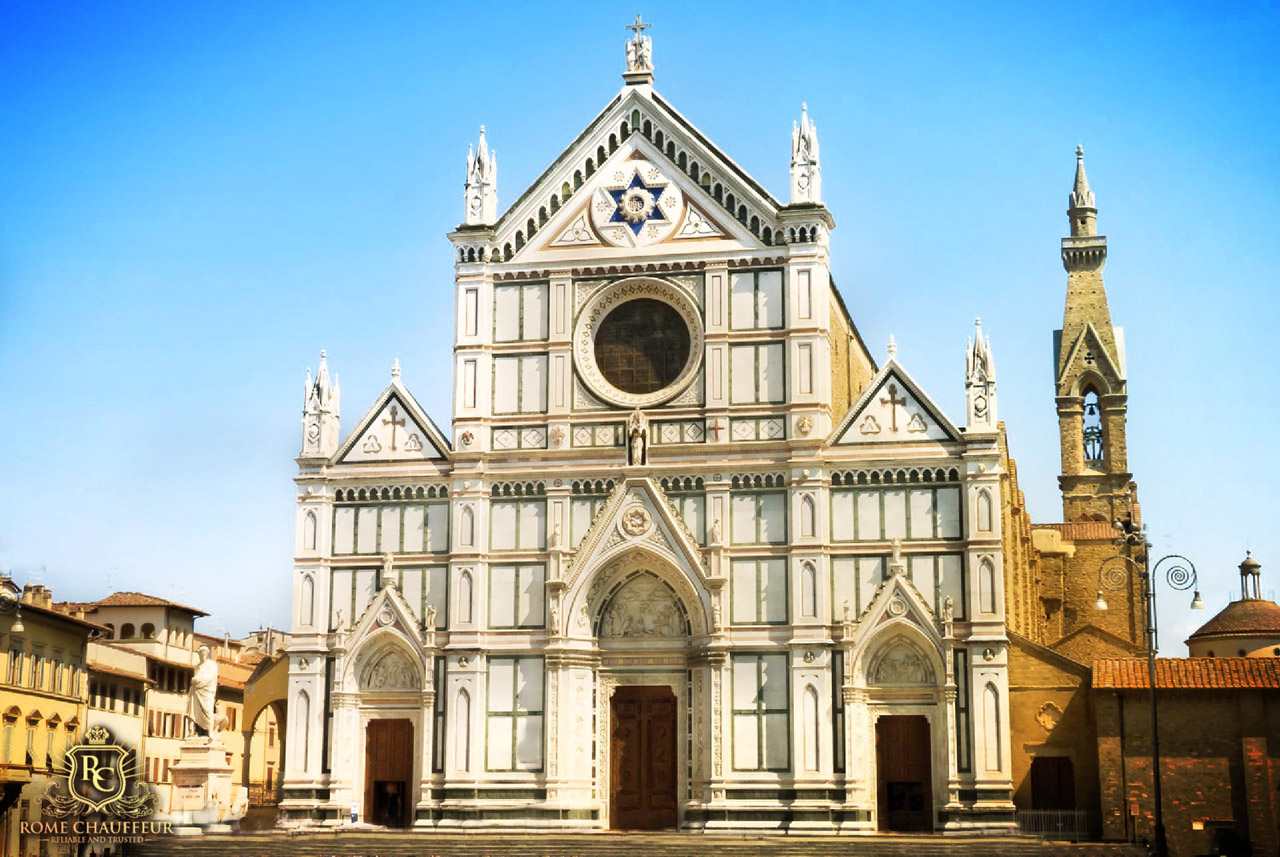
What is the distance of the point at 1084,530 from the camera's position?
6438 centimetres

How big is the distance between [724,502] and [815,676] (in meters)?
4.54

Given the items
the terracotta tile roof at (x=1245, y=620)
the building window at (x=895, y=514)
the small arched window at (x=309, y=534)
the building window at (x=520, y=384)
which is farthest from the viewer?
the terracotta tile roof at (x=1245, y=620)

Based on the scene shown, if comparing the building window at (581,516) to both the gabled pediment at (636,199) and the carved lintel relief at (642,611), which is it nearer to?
the carved lintel relief at (642,611)

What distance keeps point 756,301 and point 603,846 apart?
1343 centimetres

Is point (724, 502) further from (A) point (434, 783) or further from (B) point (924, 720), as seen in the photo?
(A) point (434, 783)

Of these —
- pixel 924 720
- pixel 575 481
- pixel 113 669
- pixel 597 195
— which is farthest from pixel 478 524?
pixel 113 669

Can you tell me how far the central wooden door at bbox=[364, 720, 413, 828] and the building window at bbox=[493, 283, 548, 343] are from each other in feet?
32.1

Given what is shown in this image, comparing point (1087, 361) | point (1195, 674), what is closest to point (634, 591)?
point (1195, 674)

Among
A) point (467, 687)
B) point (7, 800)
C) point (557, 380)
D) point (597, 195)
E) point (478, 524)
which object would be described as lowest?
point (7, 800)

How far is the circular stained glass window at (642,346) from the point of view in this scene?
40.8 metres

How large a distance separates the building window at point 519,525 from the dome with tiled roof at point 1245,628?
2710cm

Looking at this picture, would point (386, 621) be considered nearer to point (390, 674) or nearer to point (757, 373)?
point (390, 674)

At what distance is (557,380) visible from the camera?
40.8 m

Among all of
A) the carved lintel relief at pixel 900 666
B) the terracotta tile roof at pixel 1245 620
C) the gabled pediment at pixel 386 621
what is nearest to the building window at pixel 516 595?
the gabled pediment at pixel 386 621
